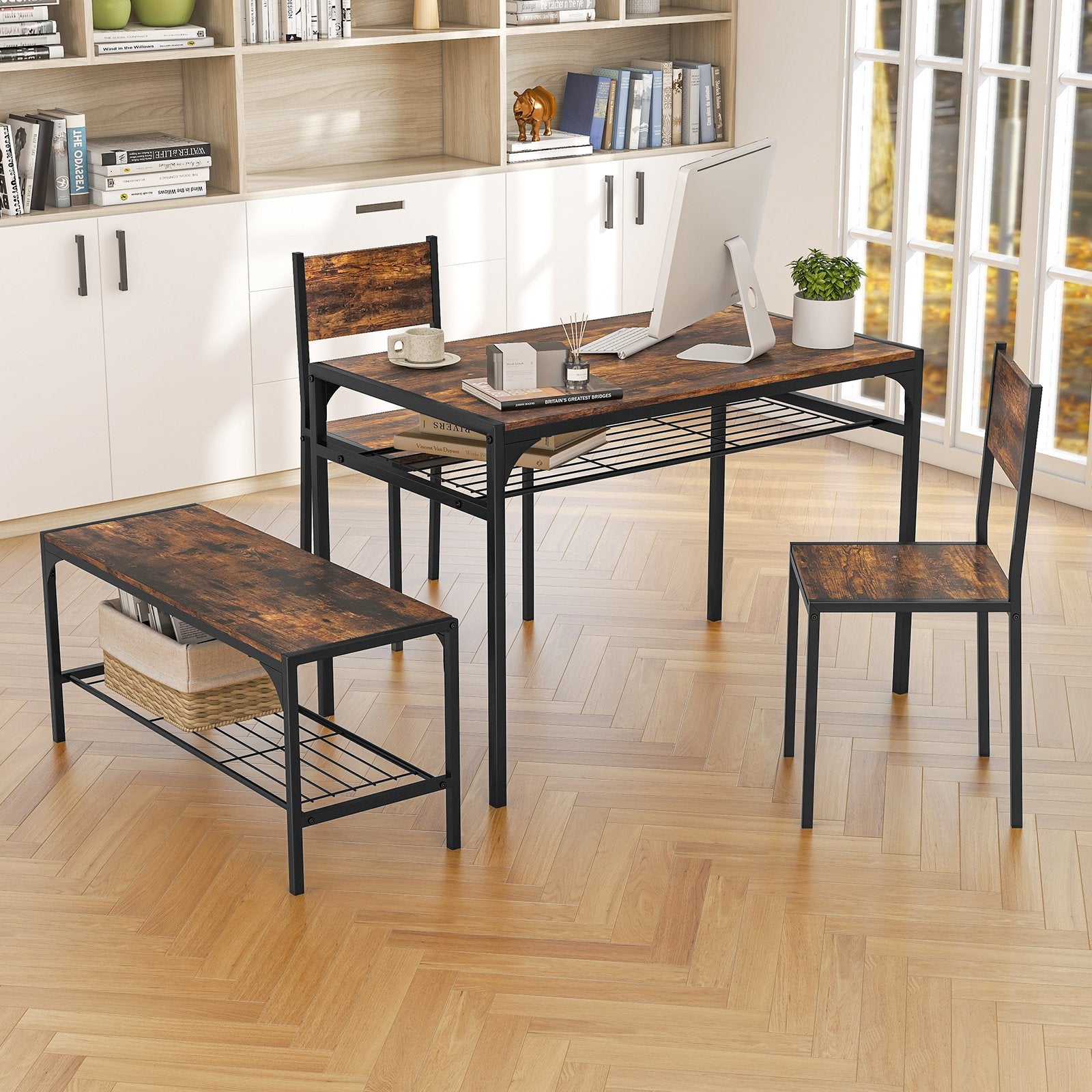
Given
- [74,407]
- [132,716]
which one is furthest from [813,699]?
[74,407]

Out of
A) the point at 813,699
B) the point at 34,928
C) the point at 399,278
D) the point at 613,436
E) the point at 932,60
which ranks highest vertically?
the point at 932,60

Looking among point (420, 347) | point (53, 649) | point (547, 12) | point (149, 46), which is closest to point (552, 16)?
point (547, 12)

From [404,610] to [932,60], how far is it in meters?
3.37

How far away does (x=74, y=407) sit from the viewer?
5.23m

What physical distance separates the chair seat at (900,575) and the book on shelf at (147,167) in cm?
256

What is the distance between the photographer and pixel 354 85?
599 centimetres

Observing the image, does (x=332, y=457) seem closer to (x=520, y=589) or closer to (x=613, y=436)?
(x=613, y=436)

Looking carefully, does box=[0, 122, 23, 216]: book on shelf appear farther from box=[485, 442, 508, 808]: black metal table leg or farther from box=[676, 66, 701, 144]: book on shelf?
box=[676, 66, 701, 144]: book on shelf

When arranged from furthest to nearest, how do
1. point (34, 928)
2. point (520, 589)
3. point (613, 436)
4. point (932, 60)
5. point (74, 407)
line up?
point (932, 60) → point (74, 407) → point (520, 589) → point (613, 436) → point (34, 928)

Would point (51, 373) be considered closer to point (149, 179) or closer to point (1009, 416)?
point (149, 179)

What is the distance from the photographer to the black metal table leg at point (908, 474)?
3949mm

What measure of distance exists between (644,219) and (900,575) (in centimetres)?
309

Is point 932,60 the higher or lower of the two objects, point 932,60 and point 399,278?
the higher

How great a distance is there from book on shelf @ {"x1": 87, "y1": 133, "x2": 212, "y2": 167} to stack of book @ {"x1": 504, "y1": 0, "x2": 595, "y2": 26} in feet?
3.99
